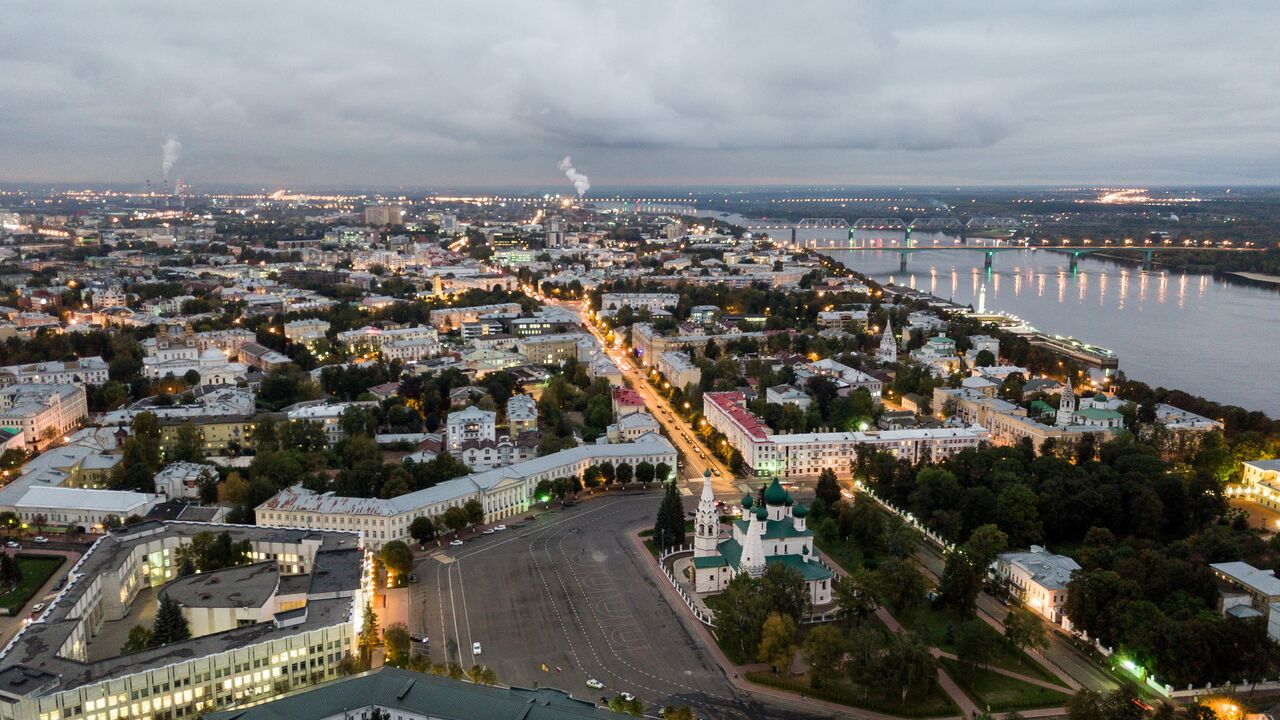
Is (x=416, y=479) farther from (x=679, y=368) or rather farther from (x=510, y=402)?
(x=679, y=368)

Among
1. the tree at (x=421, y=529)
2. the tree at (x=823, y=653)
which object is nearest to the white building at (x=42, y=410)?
the tree at (x=421, y=529)

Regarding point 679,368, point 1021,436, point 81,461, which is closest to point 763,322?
point 679,368

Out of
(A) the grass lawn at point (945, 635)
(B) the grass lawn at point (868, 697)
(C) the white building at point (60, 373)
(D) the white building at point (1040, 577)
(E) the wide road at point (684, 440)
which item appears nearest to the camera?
(B) the grass lawn at point (868, 697)

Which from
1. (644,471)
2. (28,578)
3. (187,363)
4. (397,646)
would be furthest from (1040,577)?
(187,363)

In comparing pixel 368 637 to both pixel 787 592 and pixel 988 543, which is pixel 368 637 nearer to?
pixel 787 592

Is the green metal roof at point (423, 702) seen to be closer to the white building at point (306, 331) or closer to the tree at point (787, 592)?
the tree at point (787, 592)

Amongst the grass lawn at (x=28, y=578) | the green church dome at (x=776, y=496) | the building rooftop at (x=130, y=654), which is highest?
the green church dome at (x=776, y=496)
